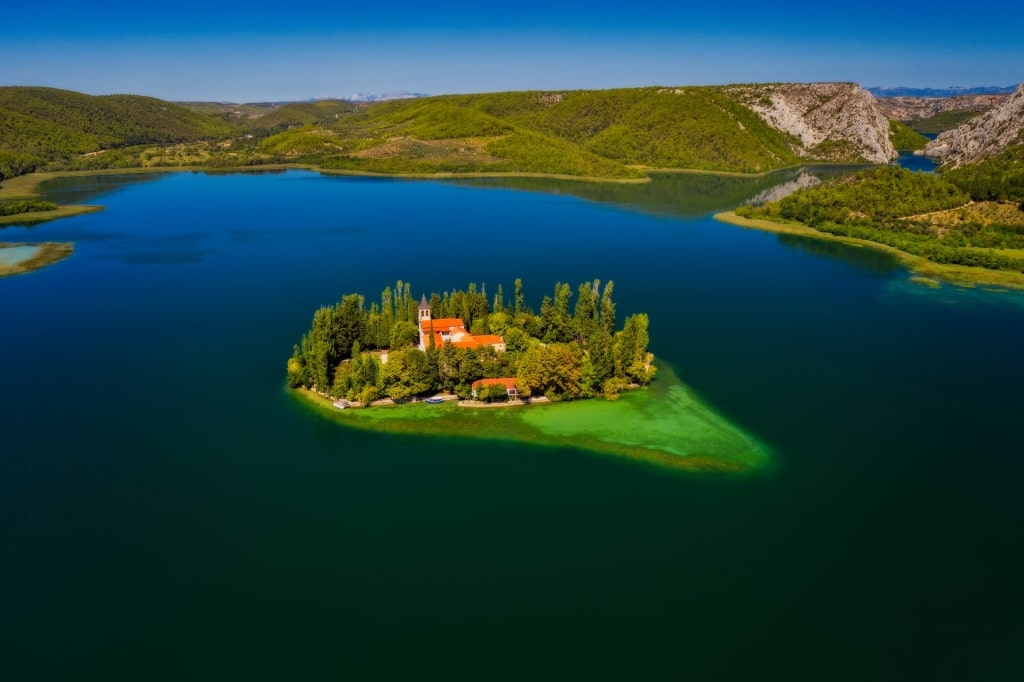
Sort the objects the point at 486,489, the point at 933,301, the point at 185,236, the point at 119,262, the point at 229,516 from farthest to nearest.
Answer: the point at 185,236 < the point at 119,262 < the point at 933,301 < the point at 486,489 < the point at 229,516

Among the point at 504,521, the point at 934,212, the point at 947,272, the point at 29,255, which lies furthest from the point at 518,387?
the point at 934,212

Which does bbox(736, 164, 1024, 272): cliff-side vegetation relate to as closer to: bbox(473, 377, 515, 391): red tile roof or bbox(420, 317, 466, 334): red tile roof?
bbox(420, 317, 466, 334): red tile roof

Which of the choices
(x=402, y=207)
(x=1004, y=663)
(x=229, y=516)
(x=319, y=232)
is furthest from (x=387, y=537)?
(x=402, y=207)

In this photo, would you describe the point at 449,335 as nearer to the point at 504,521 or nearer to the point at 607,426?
the point at 607,426

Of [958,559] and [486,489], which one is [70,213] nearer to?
[486,489]

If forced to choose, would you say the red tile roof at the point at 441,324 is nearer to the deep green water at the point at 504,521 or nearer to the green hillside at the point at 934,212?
the deep green water at the point at 504,521

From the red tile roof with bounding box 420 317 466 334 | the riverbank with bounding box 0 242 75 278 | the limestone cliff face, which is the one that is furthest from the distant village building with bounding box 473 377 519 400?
the limestone cliff face
